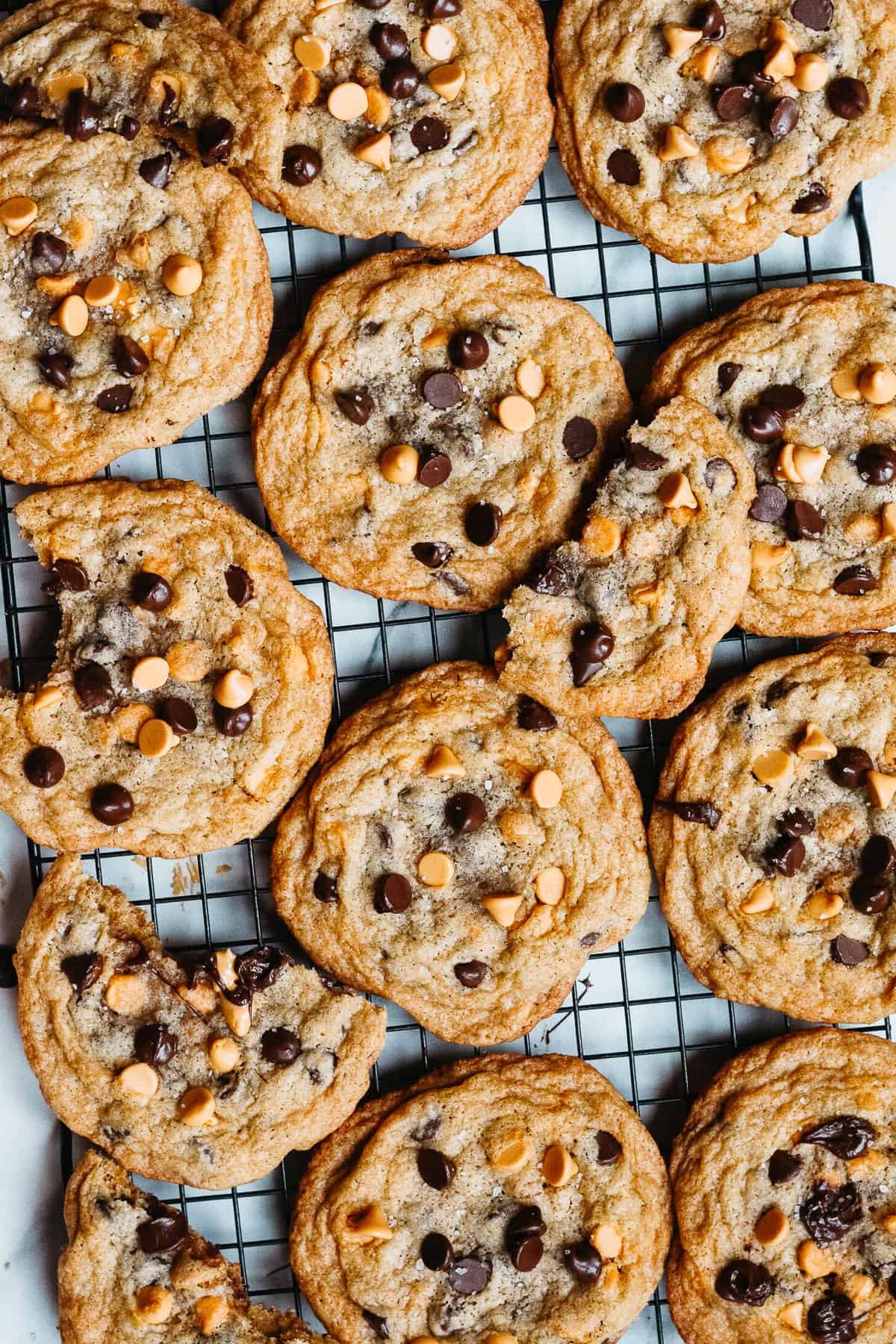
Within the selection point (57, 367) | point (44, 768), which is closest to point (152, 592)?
point (44, 768)

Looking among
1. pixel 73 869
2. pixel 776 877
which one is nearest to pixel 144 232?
pixel 73 869

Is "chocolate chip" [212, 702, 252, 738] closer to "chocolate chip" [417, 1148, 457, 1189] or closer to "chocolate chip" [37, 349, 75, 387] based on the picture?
"chocolate chip" [37, 349, 75, 387]

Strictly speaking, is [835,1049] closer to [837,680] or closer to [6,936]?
[837,680]

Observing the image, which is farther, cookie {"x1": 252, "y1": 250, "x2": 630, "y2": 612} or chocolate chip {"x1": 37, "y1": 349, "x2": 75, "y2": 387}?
cookie {"x1": 252, "y1": 250, "x2": 630, "y2": 612}

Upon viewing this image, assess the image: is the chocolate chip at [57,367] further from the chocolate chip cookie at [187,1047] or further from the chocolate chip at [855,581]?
the chocolate chip at [855,581]

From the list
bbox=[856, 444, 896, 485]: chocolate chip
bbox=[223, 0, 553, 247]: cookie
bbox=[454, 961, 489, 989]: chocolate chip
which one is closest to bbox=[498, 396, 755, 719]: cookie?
bbox=[856, 444, 896, 485]: chocolate chip

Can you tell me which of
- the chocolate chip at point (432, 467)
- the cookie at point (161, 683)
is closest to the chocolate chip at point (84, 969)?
the cookie at point (161, 683)
